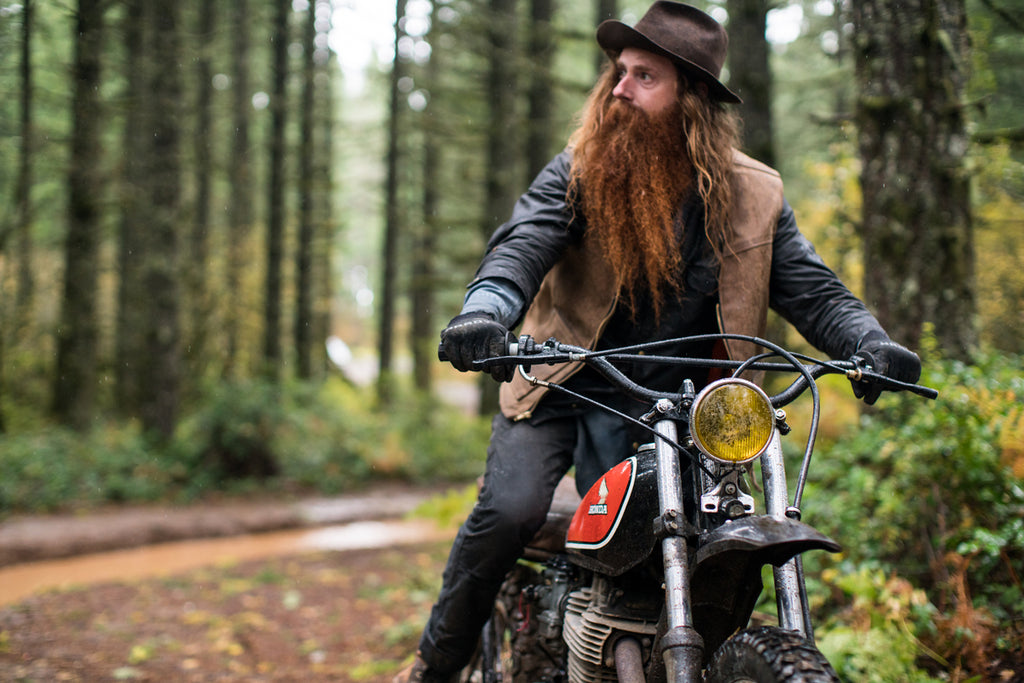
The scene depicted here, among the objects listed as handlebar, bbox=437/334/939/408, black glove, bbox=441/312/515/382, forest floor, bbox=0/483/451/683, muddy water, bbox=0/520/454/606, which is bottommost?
muddy water, bbox=0/520/454/606

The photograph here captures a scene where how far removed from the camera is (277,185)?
56.9 ft

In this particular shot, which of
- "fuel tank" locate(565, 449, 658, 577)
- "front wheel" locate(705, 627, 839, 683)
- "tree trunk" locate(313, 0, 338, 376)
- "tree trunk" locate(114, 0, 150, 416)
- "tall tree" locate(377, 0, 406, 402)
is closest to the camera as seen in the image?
"front wheel" locate(705, 627, 839, 683)

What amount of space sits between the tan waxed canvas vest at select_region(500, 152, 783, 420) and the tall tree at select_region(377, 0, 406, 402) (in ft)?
41.1

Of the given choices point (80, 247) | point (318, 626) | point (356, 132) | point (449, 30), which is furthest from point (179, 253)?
point (356, 132)

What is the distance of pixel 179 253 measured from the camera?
12.5m

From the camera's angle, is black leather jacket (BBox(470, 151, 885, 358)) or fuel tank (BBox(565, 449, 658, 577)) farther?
black leather jacket (BBox(470, 151, 885, 358))

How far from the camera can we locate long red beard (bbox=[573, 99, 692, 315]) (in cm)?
305

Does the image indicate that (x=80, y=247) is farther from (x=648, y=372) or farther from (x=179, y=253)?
(x=648, y=372)

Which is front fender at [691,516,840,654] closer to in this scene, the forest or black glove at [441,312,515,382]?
black glove at [441,312,515,382]

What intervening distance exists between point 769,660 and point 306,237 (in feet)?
57.9

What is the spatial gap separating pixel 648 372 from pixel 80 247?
1130cm

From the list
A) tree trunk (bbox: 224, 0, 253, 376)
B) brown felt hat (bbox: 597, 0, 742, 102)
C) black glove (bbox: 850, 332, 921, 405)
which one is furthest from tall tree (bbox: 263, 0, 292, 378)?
black glove (bbox: 850, 332, 921, 405)

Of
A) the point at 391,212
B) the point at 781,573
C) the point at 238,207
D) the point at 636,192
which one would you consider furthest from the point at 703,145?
the point at 238,207

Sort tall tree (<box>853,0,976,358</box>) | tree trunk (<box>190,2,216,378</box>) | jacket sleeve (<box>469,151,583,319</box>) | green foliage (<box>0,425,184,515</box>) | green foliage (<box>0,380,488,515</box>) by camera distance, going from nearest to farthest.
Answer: jacket sleeve (<box>469,151,583,319</box>) → tall tree (<box>853,0,976,358</box>) → green foliage (<box>0,425,184,515</box>) → green foliage (<box>0,380,488,515</box>) → tree trunk (<box>190,2,216,378</box>)
